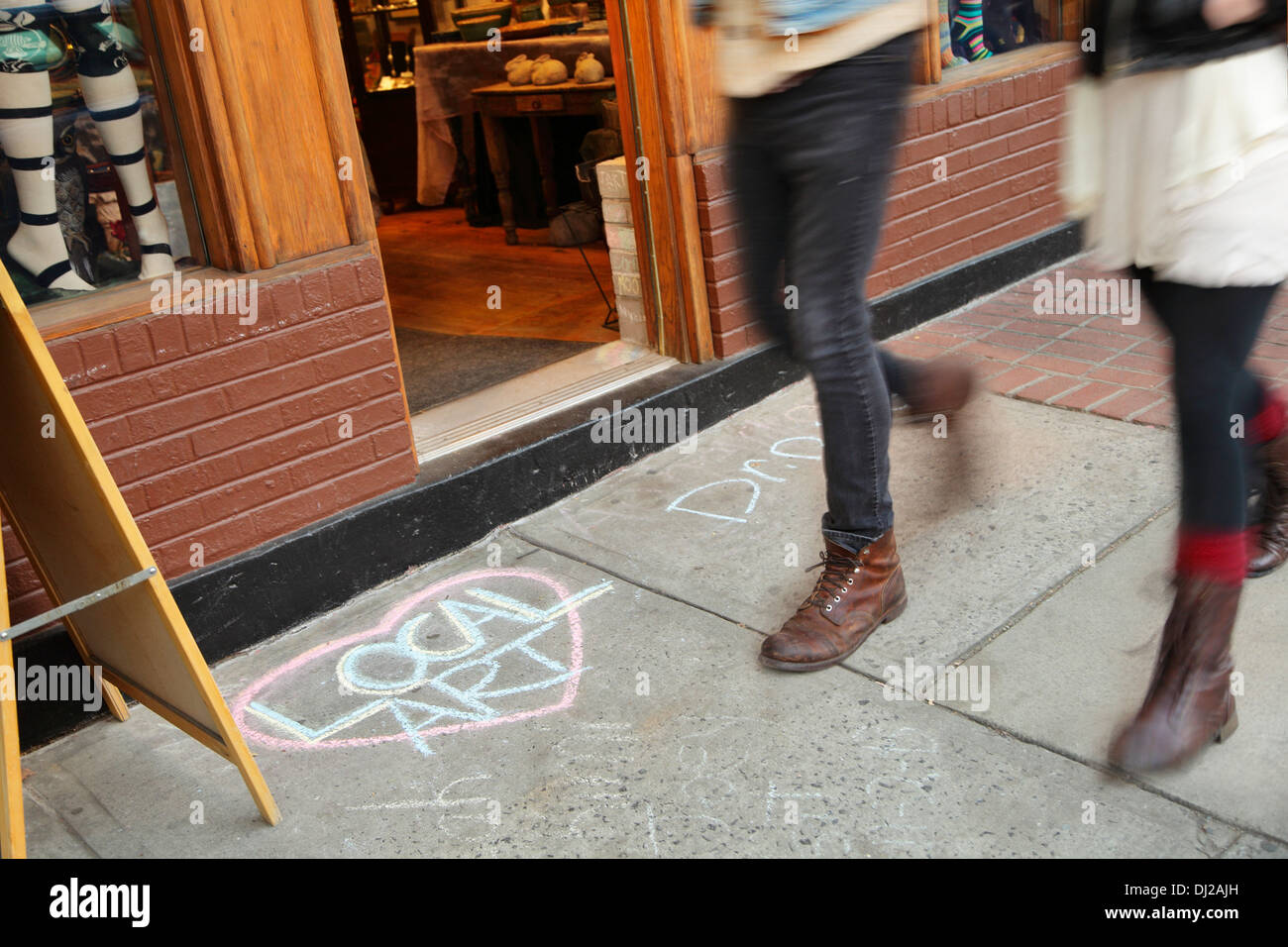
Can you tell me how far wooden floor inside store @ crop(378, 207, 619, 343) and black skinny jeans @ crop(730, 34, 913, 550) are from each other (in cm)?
255

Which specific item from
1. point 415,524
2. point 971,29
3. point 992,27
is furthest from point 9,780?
point 992,27

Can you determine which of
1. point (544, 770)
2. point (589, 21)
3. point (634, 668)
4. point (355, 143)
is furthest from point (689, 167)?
point (589, 21)

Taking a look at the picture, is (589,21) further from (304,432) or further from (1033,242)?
(304,432)

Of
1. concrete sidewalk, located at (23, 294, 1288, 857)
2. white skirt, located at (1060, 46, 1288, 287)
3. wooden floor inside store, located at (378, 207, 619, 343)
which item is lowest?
concrete sidewalk, located at (23, 294, 1288, 857)

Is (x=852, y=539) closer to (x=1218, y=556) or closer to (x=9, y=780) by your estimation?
(x=1218, y=556)

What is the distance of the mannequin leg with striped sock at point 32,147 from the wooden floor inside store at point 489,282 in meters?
2.46

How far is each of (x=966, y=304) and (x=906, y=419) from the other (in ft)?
7.36

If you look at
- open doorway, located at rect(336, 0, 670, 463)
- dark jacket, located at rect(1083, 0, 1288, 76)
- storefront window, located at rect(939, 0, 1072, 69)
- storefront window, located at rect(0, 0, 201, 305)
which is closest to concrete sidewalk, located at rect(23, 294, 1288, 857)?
open doorway, located at rect(336, 0, 670, 463)

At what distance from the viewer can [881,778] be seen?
2.37 m

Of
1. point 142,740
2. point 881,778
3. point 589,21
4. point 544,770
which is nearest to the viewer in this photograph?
point 881,778

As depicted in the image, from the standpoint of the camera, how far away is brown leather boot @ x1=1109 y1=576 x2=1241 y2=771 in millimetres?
2104

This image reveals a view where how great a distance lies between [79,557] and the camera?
2541 mm

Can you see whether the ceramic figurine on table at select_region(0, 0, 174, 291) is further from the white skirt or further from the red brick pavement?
the red brick pavement

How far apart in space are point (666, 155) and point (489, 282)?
2.68m
